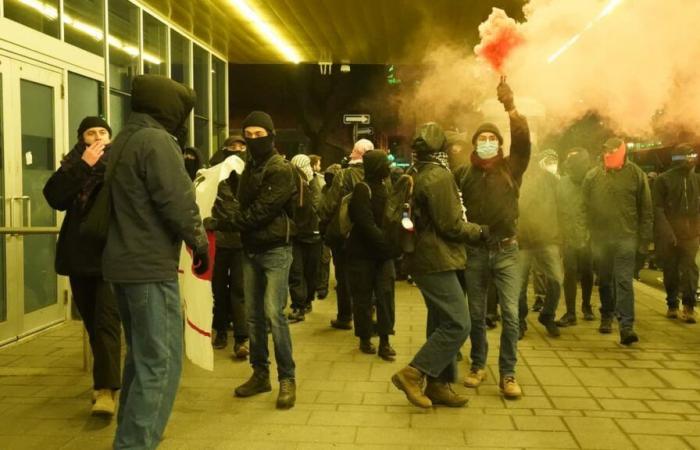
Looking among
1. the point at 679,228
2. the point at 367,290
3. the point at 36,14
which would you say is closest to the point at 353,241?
the point at 367,290

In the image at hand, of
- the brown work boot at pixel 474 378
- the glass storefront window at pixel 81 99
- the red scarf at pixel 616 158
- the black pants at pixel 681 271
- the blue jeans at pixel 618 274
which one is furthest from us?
the black pants at pixel 681 271

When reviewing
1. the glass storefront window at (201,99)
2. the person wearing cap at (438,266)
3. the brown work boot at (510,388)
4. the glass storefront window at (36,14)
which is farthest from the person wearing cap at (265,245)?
the glass storefront window at (201,99)

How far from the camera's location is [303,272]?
8.82 meters

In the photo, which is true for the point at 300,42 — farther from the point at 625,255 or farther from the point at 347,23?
the point at 625,255

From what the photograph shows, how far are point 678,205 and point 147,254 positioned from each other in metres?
7.09

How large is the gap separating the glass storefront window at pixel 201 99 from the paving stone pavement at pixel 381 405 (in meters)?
6.32

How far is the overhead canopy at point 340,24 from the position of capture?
9761 millimetres

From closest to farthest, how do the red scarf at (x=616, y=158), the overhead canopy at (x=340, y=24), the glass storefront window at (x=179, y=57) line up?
→ the red scarf at (x=616, y=158) < the overhead canopy at (x=340, y=24) < the glass storefront window at (x=179, y=57)

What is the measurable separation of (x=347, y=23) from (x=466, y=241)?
6.65 m

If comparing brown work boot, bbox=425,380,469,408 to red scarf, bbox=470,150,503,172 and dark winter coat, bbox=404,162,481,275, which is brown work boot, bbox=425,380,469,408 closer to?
dark winter coat, bbox=404,162,481,275

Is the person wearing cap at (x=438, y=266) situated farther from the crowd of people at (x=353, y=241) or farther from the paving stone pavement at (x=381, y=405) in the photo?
the paving stone pavement at (x=381, y=405)

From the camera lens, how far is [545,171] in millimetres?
7746

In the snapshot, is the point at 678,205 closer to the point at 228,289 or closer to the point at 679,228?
the point at 679,228

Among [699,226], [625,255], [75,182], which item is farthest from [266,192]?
[699,226]
